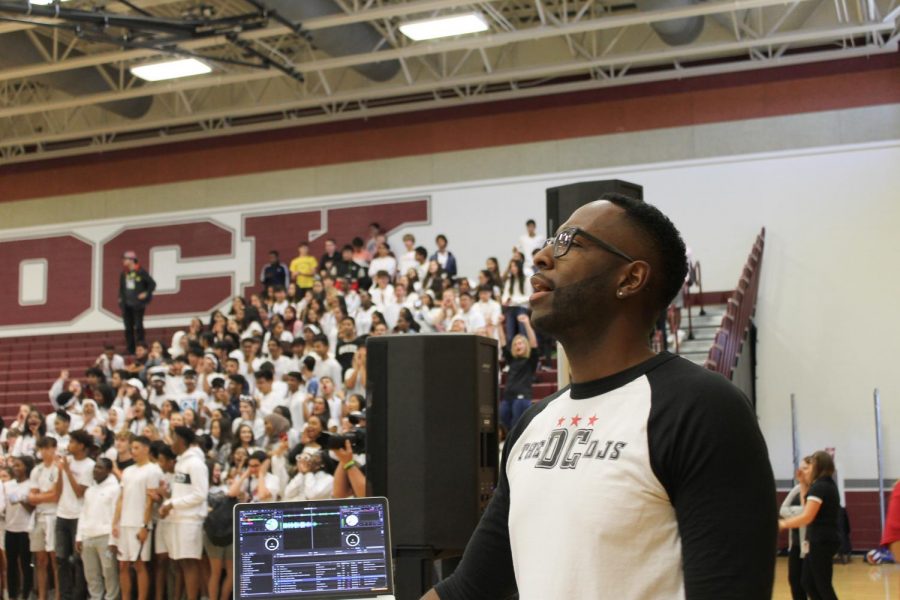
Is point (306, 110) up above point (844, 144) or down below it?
above

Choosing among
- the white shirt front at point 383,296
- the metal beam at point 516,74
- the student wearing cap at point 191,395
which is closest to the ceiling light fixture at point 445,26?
the metal beam at point 516,74

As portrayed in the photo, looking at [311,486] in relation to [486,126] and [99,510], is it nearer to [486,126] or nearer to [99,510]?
[99,510]

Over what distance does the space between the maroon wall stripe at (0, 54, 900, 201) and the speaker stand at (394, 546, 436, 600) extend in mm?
13994

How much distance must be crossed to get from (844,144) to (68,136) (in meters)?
13.9

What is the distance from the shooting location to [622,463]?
1897mm

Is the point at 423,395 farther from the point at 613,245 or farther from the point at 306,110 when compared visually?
the point at 306,110

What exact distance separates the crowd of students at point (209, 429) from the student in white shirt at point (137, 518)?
0.01 m

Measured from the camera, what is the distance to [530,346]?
12648mm

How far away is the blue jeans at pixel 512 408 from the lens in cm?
1209

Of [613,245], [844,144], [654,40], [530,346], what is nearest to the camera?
[613,245]

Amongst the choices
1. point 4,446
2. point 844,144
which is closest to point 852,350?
point 844,144

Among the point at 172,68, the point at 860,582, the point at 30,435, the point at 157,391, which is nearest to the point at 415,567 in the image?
the point at 860,582

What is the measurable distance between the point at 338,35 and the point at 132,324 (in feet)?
21.7

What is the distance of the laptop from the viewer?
153 inches
